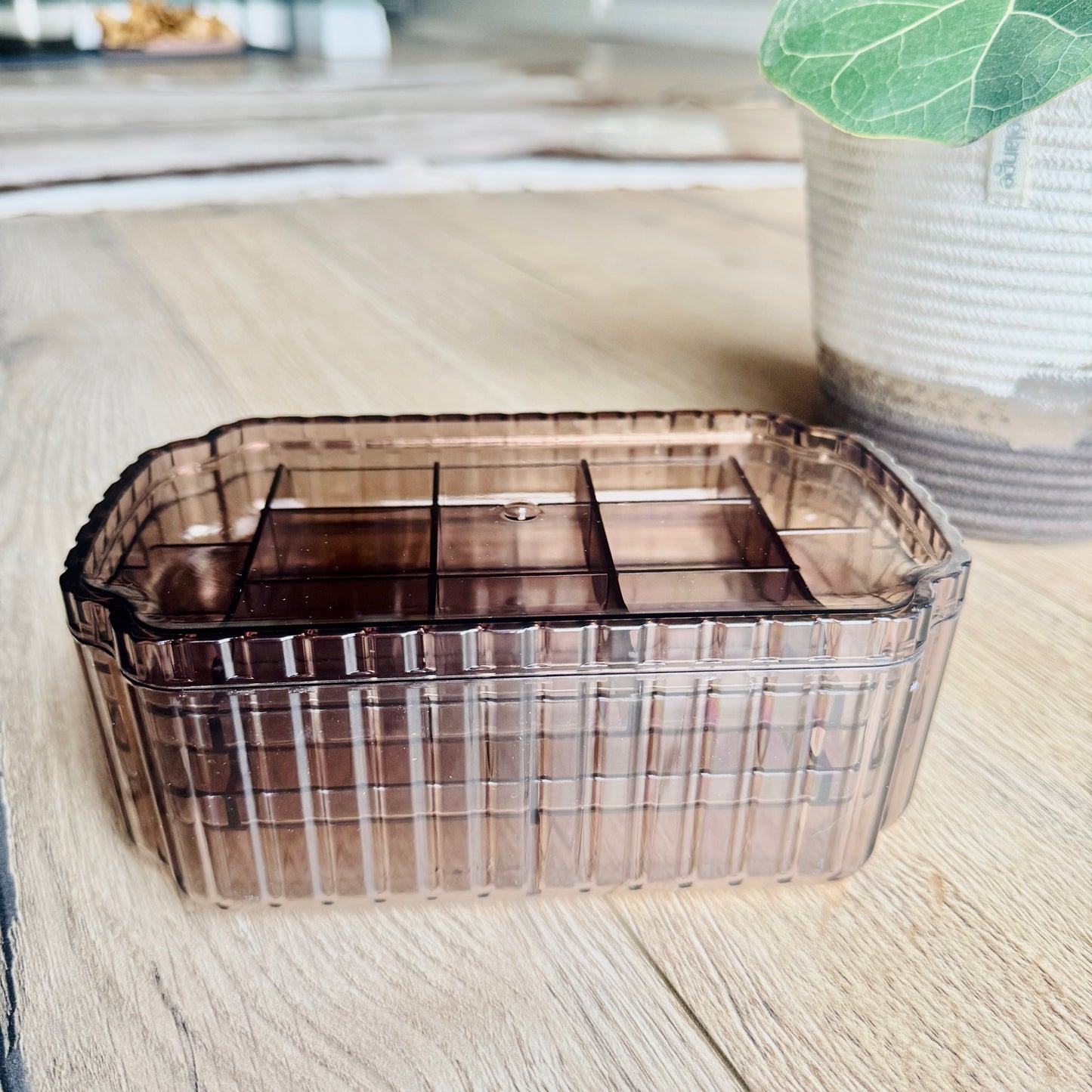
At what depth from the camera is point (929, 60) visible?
1.23ft

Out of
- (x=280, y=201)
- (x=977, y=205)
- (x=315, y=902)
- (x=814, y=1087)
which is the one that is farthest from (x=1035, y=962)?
(x=280, y=201)

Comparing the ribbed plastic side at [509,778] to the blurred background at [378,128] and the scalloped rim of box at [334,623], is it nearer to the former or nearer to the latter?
the scalloped rim of box at [334,623]

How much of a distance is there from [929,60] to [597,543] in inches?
8.4

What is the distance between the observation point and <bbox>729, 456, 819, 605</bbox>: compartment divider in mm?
329

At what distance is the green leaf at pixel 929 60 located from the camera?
37 centimetres

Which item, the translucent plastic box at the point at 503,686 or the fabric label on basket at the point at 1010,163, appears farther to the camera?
the fabric label on basket at the point at 1010,163

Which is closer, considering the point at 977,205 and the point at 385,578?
the point at 385,578

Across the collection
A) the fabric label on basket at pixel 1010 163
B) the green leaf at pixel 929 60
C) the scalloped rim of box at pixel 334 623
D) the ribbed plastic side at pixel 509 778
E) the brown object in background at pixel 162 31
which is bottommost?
the brown object in background at pixel 162 31

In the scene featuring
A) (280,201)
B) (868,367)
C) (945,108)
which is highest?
(945,108)

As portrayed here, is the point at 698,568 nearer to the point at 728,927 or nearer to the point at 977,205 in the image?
the point at 728,927

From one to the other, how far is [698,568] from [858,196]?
26 centimetres

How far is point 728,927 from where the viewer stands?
314 millimetres

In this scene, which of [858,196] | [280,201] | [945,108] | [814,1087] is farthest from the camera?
[280,201]

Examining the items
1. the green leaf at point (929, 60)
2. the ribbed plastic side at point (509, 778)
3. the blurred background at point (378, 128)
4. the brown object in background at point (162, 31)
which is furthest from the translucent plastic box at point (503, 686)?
the brown object in background at point (162, 31)
